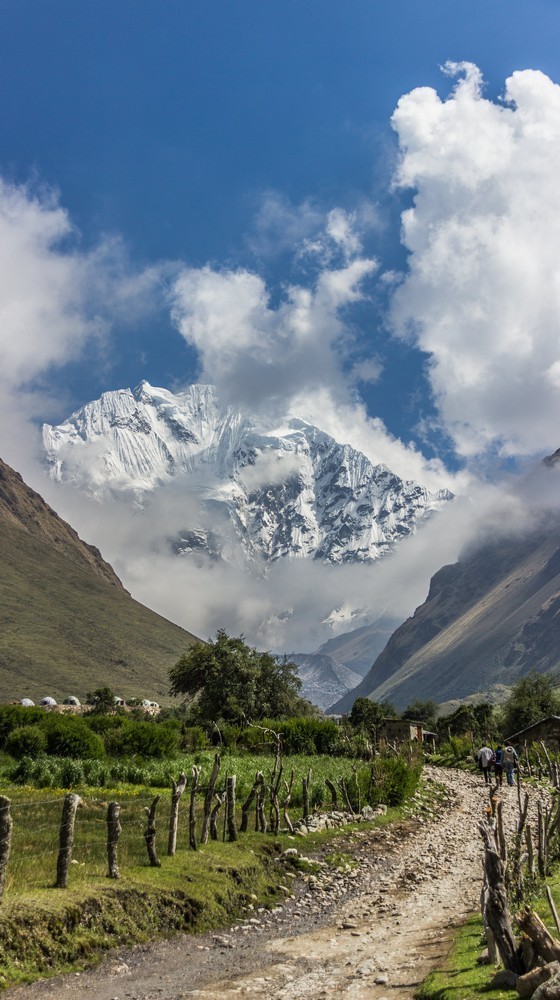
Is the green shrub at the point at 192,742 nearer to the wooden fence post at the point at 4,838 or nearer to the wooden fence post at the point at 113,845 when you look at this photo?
the wooden fence post at the point at 113,845

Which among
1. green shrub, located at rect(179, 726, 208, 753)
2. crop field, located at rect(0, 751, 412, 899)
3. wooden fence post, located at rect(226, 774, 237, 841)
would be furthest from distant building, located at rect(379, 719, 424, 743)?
wooden fence post, located at rect(226, 774, 237, 841)

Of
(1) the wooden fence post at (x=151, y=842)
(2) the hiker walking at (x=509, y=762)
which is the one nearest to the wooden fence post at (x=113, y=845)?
(1) the wooden fence post at (x=151, y=842)

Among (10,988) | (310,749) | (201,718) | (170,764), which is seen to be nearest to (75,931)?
(10,988)

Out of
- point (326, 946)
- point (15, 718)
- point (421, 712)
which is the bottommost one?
point (326, 946)

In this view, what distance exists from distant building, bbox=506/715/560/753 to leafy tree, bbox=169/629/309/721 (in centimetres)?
2430

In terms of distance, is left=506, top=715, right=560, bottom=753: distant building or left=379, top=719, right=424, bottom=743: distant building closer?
left=506, top=715, right=560, bottom=753: distant building

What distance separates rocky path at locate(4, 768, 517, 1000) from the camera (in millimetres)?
11617

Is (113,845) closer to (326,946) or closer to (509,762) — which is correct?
(326,946)

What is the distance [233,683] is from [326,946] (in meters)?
58.7

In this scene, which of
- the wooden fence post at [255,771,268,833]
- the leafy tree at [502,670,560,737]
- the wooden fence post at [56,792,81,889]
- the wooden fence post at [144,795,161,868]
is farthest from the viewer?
the leafy tree at [502,670,560,737]

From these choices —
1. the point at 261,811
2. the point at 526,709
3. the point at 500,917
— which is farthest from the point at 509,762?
the point at 526,709

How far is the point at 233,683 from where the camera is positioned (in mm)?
71875

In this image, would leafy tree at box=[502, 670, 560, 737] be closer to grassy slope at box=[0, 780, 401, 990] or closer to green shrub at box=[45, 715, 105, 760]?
green shrub at box=[45, 715, 105, 760]

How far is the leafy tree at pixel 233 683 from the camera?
7094 cm
